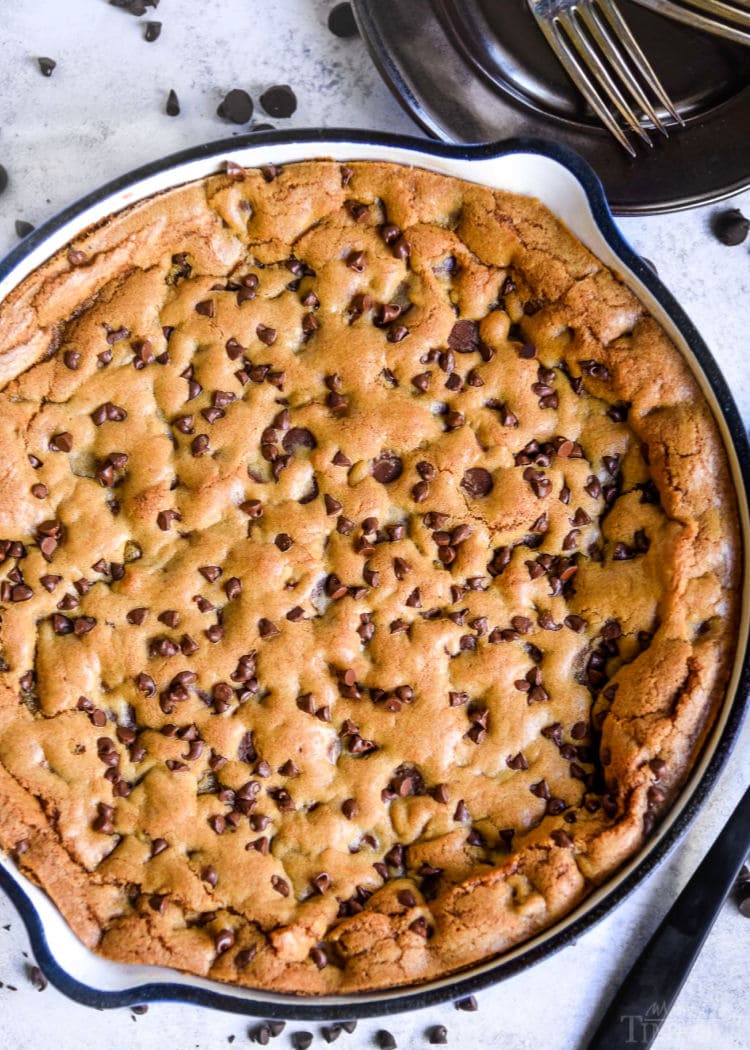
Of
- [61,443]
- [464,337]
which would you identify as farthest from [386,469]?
[61,443]

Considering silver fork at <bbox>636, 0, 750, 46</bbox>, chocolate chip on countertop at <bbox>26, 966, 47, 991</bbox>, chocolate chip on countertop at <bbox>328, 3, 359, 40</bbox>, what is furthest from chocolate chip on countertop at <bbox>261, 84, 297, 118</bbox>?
chocolate chip on countertop at <bbox>26, 966, 47, 991</bbox>

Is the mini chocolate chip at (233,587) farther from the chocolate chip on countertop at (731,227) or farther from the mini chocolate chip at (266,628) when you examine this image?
the chocolate chip on countertop at (731,227)

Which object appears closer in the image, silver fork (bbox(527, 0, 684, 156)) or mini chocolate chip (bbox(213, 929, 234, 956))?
mini chocolate chip (bbox(213, 929, 234, 956))

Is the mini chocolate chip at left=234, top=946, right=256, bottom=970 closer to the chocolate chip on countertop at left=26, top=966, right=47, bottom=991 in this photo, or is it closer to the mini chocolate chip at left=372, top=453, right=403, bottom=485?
the chocolate chip on countertop at left=26, top=966, right=47, bottom=991

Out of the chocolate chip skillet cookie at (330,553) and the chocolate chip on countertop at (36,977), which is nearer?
the chocolate chip skillet cookie at (330,553)

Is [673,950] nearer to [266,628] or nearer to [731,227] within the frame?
[266,628]

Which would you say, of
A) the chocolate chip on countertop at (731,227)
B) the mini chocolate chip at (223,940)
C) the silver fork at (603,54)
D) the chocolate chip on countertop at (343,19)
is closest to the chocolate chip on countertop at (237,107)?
the chocolate chip on countertop at (343,19)
